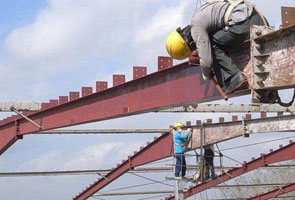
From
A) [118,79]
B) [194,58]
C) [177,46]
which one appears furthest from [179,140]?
[177,46]

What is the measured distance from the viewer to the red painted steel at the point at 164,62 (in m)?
8.66

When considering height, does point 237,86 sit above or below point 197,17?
below

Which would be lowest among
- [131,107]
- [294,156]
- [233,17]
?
[294,156]

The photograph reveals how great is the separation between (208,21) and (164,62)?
8.12 ft

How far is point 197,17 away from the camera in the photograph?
6348mm

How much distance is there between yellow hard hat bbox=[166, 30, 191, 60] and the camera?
21.8ft

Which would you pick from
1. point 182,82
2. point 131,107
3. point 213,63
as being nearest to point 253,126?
point 131,107

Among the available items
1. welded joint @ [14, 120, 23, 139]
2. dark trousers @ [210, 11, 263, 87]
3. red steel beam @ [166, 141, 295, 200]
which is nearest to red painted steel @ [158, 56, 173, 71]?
dark trousers @ [210, 11, 263, 87]

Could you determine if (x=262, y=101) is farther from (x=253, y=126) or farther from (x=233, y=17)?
(x=253, y=126)

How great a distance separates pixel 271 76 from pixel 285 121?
5.35 m

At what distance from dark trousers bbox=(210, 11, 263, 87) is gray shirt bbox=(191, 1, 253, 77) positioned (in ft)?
0.20

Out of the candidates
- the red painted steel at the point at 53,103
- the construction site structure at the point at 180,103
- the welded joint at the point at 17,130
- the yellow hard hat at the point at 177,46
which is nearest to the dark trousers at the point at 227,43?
the construction site structure at the point at 180,103

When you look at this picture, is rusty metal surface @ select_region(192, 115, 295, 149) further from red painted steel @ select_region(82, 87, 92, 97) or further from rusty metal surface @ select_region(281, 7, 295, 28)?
rusty metal surface @ select_region(281, 7, 295, 28)

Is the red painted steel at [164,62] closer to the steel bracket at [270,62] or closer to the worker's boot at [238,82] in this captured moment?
the worker's boot at [238,82]
